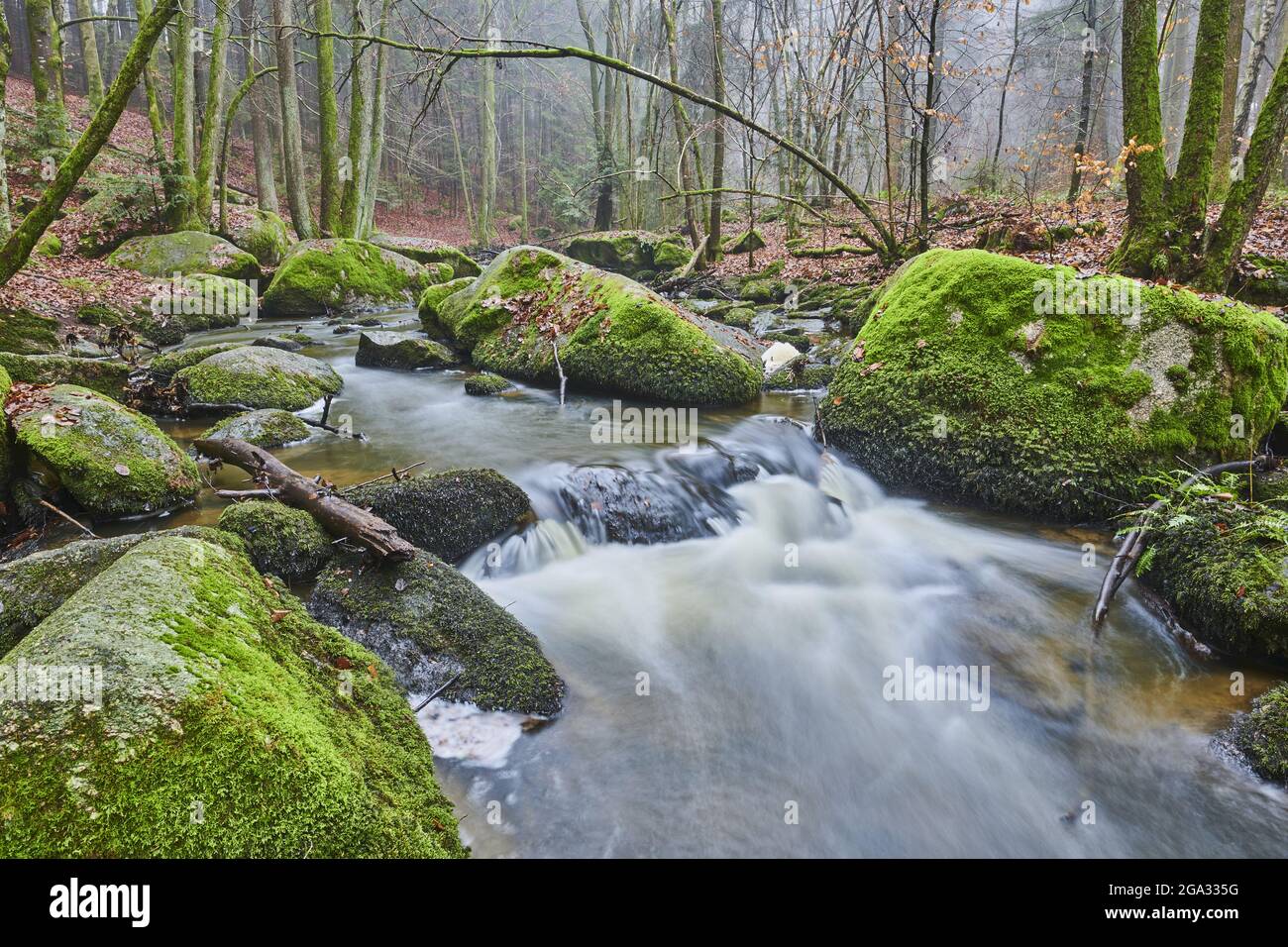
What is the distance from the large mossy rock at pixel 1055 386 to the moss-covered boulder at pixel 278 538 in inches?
197

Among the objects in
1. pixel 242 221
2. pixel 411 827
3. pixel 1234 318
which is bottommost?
pixel 411 827

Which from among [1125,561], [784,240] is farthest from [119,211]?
[1125,561]

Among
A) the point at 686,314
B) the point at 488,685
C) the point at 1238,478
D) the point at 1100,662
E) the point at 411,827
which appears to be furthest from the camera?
the point at 686,314

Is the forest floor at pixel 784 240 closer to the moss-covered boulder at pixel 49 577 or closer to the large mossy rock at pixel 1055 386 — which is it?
the large mossy rock at pixel 1055 386

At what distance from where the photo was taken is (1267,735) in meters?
3.14

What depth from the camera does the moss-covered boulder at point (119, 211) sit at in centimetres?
1408

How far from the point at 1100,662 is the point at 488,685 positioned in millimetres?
3629

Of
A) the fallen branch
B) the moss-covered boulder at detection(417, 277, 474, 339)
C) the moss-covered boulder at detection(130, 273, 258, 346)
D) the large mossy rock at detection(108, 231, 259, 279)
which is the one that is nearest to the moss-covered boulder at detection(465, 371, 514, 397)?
the moss-covered boulder at detection(417, 277, 474, 339)

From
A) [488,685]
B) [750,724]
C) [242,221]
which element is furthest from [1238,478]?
[242,221]

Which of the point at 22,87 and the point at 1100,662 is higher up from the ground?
the point at 22,87

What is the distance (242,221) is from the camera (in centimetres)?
1711

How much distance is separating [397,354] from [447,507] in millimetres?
6030

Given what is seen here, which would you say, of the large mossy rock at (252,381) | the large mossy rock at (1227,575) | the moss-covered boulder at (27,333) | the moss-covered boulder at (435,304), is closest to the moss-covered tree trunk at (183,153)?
the moss-covered boulder at (27,333)
